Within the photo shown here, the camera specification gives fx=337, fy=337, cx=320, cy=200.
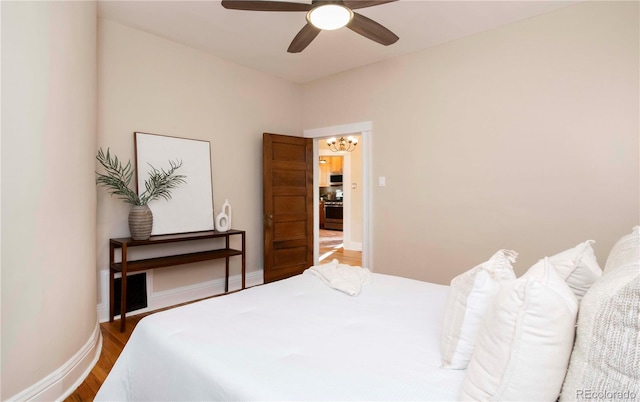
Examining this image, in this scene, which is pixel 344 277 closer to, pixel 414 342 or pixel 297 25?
pixel 414 342

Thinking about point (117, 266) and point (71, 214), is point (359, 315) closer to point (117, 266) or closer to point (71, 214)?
point (71, 214)

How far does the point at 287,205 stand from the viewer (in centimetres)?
453

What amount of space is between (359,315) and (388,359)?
1.47 ft

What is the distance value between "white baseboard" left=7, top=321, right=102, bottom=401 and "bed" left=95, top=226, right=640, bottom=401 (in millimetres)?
547

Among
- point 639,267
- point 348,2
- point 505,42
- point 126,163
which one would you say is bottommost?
point 639,267

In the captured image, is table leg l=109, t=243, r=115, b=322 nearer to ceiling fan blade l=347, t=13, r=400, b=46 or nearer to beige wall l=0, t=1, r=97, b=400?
beige wall l=0, t=1, r=97, b=400

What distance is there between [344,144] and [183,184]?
3.96 meters

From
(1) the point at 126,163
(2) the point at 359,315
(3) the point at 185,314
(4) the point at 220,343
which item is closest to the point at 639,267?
(2) the point at 359,315

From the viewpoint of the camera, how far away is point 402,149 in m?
3.94

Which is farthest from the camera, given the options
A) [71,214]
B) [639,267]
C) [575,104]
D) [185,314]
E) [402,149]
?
[402,149]

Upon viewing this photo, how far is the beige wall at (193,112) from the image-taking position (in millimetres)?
3168

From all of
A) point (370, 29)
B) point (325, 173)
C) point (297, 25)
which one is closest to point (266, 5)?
point (370, 29)

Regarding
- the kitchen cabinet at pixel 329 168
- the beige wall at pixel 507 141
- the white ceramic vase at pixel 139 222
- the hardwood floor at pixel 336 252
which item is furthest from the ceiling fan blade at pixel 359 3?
the kitchen cabinet at pixel 329 168

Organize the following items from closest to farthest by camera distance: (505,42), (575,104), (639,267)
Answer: (639,267) → (575,104) → (505,42)
